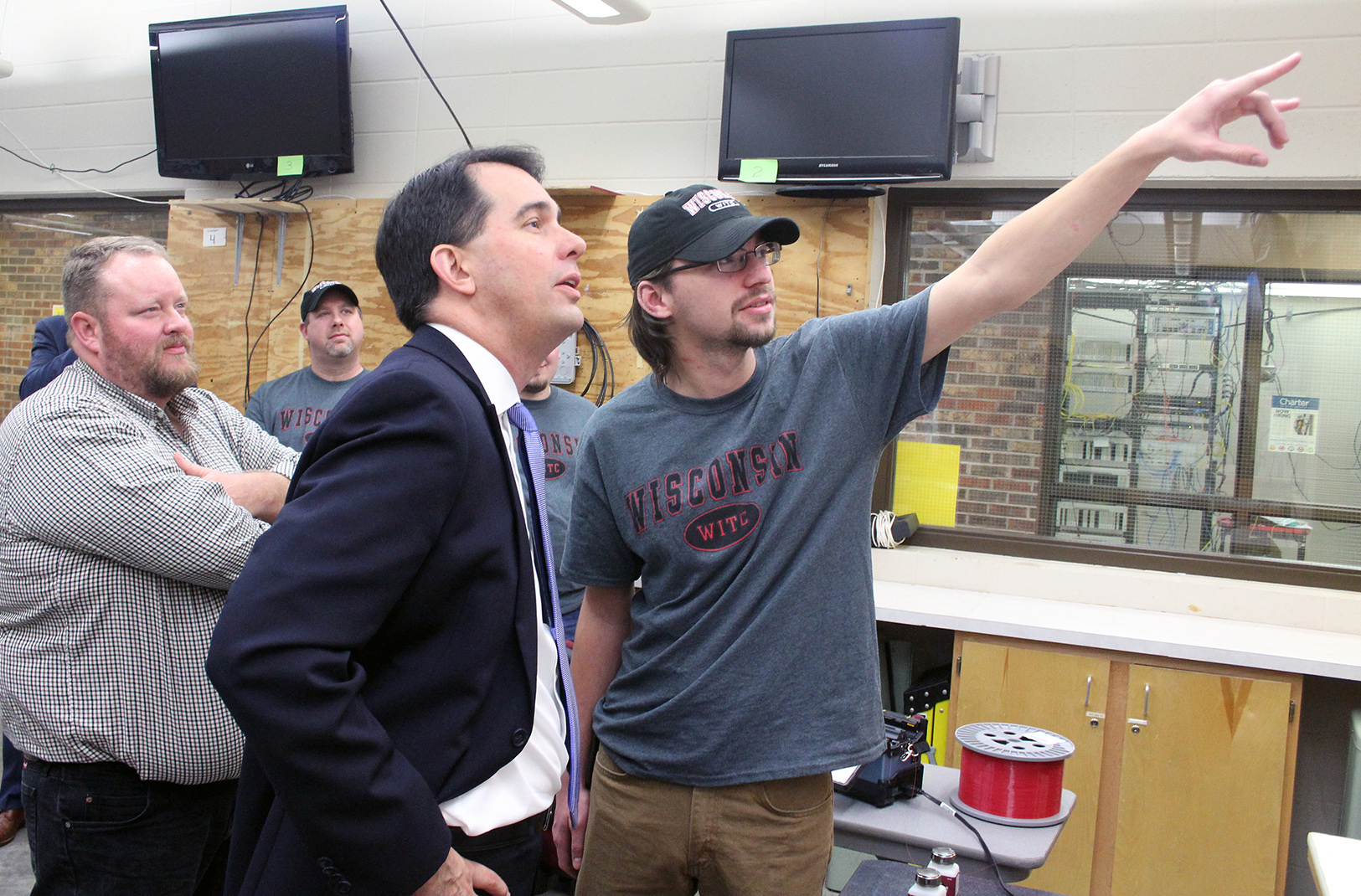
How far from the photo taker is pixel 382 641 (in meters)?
0.96

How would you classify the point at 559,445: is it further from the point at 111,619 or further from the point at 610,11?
the point at 610,11

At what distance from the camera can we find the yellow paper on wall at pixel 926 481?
3.63 m

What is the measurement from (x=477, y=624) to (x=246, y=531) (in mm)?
757

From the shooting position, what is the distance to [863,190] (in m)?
3.45

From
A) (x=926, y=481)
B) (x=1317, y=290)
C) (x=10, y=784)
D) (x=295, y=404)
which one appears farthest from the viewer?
(x=926, y=481)

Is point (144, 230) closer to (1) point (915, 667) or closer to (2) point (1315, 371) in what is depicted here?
(1) point (915, 667)

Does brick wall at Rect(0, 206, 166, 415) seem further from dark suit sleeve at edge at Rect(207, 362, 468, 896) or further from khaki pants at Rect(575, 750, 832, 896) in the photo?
dark suit sleeve at edge at Rect(207, 362, 468, 896)

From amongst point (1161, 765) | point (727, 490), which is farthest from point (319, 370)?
point (1161, 765)

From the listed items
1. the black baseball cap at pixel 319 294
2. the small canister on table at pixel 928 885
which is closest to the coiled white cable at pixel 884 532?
the black baseball cap at pixel 319 294

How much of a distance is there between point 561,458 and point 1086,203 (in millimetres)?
1708

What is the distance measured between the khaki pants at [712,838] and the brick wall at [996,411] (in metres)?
2.30

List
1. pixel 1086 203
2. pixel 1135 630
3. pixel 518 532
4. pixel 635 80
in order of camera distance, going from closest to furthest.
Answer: pixel 518 532, pixel 1086 203, pixel 1135 630, pixel 635 80

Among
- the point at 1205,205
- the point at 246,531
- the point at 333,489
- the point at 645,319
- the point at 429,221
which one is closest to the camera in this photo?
the point at 333,489

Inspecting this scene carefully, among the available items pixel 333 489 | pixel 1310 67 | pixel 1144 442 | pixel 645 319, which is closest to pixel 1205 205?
pixel 1310 67
